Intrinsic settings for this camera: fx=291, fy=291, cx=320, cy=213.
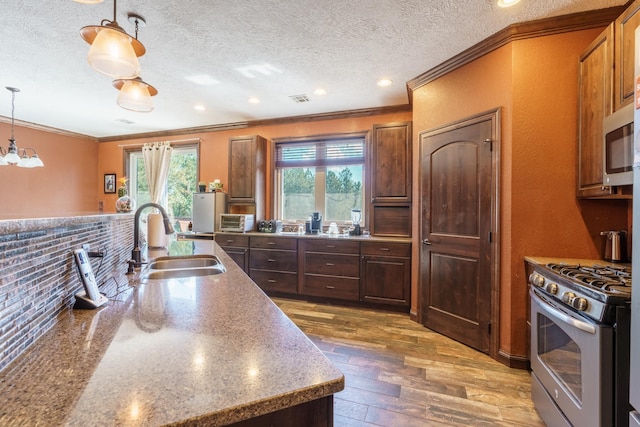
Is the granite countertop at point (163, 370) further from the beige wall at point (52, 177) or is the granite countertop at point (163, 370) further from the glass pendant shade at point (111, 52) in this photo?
the beige wall at point (52, 177)

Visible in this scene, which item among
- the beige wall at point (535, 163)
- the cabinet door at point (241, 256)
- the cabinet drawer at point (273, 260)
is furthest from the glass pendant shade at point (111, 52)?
the cabinet door at point (241, 256)

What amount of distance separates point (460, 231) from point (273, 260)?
238 centimetres

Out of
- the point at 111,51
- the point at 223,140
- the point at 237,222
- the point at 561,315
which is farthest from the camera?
the point at 223,140

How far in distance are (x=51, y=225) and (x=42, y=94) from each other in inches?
159

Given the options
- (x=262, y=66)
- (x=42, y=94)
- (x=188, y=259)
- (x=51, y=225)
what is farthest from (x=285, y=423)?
(x=42, y=94)

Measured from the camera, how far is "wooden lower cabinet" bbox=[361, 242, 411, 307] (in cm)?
336

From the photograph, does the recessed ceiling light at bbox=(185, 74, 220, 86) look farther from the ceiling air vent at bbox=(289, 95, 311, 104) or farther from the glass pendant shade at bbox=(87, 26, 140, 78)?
the glass pendant shade at bbox=(87, 26, 140, 78)

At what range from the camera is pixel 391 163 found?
361 cm

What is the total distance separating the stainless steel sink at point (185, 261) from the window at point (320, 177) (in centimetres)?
250

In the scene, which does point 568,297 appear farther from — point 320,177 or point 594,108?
point 320,177

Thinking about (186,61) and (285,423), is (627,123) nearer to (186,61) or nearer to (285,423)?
(285,423)

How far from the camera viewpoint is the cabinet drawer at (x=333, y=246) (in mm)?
3594

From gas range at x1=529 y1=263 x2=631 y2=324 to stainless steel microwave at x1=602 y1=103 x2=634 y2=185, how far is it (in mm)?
514

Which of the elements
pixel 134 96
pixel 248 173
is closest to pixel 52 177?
pixel 248 173
